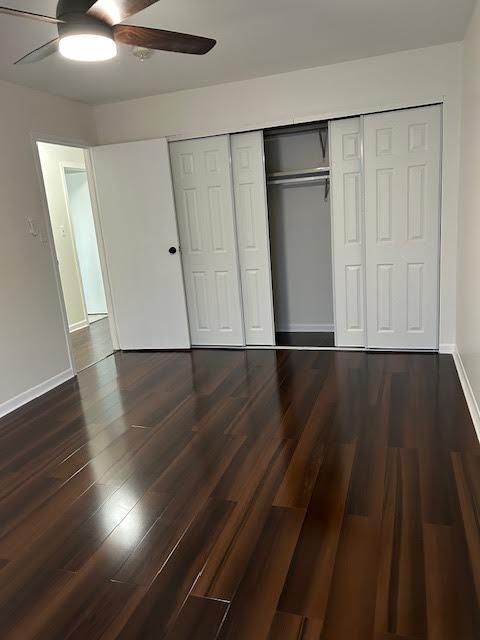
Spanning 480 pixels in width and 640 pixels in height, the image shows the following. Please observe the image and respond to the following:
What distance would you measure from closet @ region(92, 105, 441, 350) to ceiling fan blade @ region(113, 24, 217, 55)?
6.04 ft

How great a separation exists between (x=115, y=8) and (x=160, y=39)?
1.17ft

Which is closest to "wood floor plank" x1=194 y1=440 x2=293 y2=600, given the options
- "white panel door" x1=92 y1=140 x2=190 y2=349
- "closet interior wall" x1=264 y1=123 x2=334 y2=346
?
"closet interior wall" x1=264 y1=123 x2=334 y2=346

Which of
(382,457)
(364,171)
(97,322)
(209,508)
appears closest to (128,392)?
(209,508)

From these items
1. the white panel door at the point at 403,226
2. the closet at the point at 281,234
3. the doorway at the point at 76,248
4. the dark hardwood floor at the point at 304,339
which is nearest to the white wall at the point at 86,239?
the doorway at the point at 76,248

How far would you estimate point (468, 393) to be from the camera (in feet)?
9.97

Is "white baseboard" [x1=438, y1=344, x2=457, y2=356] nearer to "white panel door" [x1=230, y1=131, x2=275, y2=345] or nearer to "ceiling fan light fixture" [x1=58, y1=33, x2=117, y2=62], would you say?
"white panel door" [x1=230, y1=131, x2=275, y2=345]

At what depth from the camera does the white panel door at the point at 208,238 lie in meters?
4.36

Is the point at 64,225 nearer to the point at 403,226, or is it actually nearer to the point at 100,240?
the point at 100,240

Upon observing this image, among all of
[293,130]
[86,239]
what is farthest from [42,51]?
[86,239]

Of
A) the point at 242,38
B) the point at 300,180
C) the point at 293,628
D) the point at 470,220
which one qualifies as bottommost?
the point at 293,628

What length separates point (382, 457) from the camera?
2457 millimetres

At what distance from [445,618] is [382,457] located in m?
0.99

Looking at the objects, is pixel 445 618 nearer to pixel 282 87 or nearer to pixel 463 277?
pixel 463 277

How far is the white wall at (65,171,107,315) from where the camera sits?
268 inches
